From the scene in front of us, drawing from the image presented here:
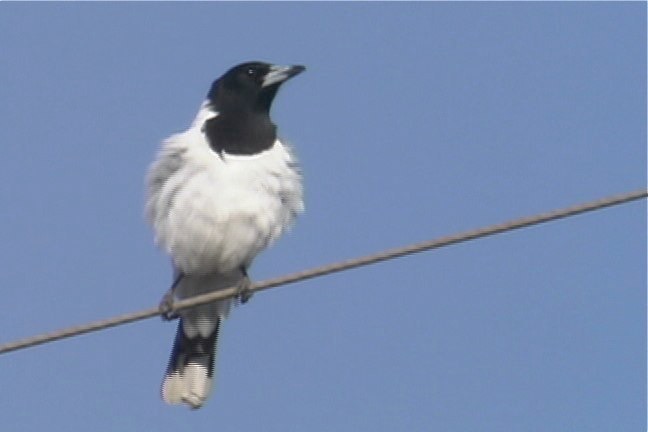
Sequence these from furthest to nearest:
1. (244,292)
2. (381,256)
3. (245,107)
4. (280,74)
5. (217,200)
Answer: (280,74), (245,107), (244,292), (217,200), (381,256)

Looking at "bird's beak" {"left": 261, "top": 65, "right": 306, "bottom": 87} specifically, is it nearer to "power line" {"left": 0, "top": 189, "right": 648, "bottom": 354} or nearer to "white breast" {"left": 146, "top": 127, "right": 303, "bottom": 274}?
"white breast" {"left": 146, "top": 127, "right": 303, "bottom": 274}

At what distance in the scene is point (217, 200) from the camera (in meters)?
7.19

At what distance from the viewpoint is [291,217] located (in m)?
7.39

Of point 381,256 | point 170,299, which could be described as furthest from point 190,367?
point 381,256

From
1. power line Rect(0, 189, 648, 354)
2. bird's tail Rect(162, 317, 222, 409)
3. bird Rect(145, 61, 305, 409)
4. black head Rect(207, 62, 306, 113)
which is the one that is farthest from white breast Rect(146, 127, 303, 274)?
power line Rect(0, 189, 648, 354)

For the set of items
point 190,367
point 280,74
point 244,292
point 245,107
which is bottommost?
point 190,367

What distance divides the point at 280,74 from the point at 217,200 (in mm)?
1136

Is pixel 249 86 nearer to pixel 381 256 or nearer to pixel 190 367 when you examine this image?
pixel 190 367

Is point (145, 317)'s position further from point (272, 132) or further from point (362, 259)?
point (272, 132)

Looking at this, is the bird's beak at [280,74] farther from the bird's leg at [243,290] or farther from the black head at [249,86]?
the bird's leg at [243,290]

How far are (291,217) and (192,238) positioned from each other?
46cm

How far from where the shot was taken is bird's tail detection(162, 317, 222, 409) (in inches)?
309

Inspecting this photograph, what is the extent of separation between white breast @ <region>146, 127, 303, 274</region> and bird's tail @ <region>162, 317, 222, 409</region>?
0.60 m

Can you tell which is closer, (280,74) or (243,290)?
(243,290)
